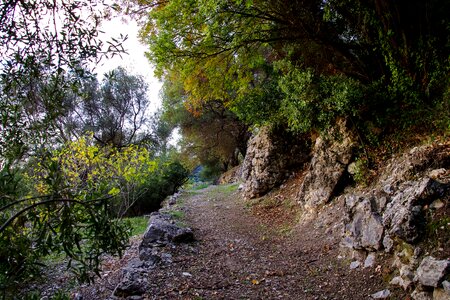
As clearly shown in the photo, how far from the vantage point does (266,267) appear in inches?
208

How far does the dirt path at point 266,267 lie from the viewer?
13.9 feet

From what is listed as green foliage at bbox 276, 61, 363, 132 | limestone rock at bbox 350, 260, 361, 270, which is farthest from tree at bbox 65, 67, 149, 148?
limestone rock at bbox 350, 260, 361, 270

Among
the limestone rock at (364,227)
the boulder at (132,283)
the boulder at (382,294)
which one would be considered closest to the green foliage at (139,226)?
the boulder at (132,283)

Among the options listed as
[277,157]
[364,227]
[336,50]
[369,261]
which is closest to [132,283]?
[369,261]

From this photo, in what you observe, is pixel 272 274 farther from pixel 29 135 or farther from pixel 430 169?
pixel 29 135

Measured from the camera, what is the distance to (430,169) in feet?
15.6

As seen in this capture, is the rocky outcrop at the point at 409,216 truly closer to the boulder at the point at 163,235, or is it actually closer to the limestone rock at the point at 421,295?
the limestone rock at the point at 421,295

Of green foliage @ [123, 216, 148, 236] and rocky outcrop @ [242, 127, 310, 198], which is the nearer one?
green foliage @ [123, 216, 148, 236]

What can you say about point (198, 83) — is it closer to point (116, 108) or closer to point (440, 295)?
point (440, 295)

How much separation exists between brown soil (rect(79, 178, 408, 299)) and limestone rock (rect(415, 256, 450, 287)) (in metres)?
0.38

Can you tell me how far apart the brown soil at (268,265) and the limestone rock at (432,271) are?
0.38m

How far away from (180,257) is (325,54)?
573 centimetres

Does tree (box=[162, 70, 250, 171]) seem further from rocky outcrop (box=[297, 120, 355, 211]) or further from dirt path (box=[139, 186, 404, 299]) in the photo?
dirt path (box=[139, 186, 404, 299])

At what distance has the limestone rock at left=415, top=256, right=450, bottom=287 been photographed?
126 inches
